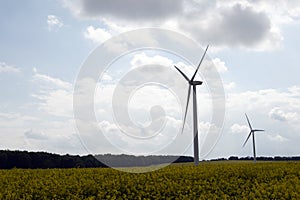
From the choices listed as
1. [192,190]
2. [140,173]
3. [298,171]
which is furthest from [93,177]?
[298,171]

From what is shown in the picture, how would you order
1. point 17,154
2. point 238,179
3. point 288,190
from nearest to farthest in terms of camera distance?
point 288,190 < point 238,179 < point 17,154

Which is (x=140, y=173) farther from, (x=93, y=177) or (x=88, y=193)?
(x=88, y=193)

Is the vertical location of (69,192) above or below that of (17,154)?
below

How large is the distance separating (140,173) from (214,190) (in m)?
4.64

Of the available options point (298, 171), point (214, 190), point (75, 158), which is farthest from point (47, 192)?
point (75, 158)

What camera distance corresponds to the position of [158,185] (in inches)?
712

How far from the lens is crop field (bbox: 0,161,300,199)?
17.1 meters

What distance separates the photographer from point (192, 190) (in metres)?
17.9

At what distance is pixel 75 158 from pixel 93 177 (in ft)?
117

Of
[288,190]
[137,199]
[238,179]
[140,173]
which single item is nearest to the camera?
[288,190]

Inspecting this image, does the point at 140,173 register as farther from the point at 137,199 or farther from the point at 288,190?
the point at 288,190

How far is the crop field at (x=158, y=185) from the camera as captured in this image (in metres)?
17.1

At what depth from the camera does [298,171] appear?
2269 cm

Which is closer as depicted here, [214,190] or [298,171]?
[214,190]
